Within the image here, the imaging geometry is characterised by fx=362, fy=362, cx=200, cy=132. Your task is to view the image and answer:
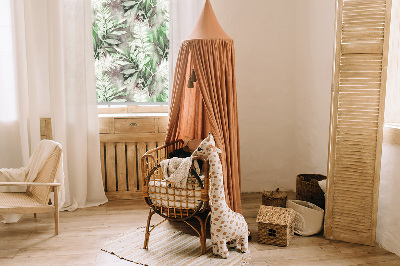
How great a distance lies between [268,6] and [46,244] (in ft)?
10.5

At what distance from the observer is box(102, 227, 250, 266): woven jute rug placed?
2.54 m

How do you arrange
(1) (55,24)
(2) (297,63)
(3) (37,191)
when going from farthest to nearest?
1. (2) (297,63)
2. (1) (55,24)
3. (3) (37,191)

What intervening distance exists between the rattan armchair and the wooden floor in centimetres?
23

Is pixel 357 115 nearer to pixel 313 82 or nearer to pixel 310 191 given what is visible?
pixel 310 191

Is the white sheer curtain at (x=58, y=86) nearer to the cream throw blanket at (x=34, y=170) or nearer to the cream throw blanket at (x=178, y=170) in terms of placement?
the cream throw blanket at (x=34, y=170)

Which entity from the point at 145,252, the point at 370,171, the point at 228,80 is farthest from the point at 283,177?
the point at 145,252

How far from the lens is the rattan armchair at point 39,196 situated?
2.82 m

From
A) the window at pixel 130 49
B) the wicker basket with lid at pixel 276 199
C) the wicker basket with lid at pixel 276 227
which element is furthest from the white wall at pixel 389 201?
the window at pixel 130 49

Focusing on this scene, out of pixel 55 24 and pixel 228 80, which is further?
pixel 55 24

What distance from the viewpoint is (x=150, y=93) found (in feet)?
13.5

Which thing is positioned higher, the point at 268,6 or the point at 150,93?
the point at 268,6

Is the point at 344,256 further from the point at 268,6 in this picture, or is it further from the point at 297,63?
the point at 268,6

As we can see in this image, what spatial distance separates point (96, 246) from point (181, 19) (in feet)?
7.50

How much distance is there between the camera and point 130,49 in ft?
13.1
